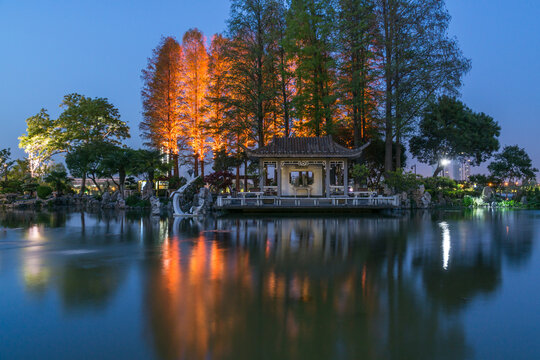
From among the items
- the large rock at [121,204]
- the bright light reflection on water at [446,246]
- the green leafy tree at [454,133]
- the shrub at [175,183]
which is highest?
the green leafy tree at [454,133]

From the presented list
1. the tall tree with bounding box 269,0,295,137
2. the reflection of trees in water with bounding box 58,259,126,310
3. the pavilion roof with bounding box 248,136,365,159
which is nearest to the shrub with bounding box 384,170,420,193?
the pavilion roof with bounding box 248,136,365,159

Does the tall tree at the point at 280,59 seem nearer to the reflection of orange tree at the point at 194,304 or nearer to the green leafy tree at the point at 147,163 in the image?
the green leafy tree at the point at 147,163

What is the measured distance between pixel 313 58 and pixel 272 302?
24906mm

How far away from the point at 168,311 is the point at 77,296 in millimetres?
1513

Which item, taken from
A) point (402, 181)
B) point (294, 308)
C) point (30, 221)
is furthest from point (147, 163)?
point (294, 308)

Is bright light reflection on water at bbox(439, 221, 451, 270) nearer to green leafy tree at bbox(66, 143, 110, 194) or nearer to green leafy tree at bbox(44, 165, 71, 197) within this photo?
green leafy tree at bbox(66, 143, 110, 194)

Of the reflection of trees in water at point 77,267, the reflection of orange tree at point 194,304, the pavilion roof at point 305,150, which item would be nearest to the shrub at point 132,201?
the pavilion roof at point 305,150

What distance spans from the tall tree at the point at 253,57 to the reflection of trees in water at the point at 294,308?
20985mm

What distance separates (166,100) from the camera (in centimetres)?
3534

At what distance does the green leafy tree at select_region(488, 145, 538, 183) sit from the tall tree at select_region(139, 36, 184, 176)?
1201 inches

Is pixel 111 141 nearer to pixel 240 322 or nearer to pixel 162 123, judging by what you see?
pixel 162 123

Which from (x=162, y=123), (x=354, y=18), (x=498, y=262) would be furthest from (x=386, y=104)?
(x=162, y=123)

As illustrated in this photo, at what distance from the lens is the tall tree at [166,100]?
35281mm

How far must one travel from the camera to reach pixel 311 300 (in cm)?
437
